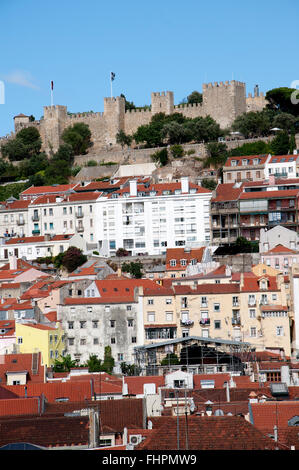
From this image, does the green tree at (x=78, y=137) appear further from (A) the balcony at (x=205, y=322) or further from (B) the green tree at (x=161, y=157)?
(A) the balcony at (x=205, y=322)

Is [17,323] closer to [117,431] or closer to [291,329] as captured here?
[291,329]

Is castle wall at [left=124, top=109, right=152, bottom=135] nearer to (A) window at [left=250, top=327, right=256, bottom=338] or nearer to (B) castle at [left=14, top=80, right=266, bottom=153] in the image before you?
(B) castle at [left=14, top=80, right=266, bottom=153]

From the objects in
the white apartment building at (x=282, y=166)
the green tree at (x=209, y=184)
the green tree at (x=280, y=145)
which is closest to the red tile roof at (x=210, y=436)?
the white apartment building at (x=282, y=166)

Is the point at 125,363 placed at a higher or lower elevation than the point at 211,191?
lower

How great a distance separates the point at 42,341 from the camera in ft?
136

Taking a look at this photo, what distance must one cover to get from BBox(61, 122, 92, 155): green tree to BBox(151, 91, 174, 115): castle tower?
19.4 feet

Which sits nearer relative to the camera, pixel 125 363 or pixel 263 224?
pixel 125 363

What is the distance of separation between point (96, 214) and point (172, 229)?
Answer: 5.19 metres

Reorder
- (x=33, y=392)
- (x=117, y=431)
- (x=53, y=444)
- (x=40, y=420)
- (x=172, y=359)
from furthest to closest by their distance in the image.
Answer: (x=172, y=359) → (x=33, y=392) → (x=117, y=431) → (x=40, y=420) → (x=53, y=444)

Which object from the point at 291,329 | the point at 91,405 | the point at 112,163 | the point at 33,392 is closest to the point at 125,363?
the point at 291,329

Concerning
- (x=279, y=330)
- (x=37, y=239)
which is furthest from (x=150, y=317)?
(x=37, y=239)

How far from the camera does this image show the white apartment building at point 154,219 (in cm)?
6006

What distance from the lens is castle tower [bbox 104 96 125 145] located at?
8431 centimetres

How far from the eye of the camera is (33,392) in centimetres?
2827
